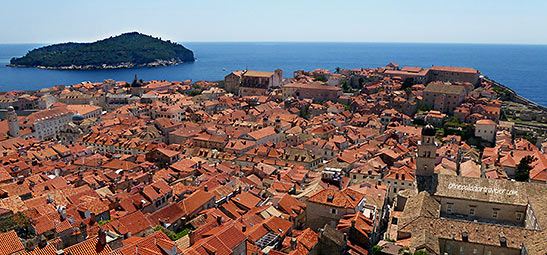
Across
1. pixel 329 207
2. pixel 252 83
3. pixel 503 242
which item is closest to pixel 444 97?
pixel 252 83

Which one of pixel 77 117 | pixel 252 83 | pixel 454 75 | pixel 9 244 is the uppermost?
pixel 454 75

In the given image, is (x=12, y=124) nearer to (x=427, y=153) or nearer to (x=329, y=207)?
(x=329, y=207)

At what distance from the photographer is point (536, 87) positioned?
146 metres

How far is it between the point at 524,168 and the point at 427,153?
1727 centimetres

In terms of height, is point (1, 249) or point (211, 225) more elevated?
point (1, 249)

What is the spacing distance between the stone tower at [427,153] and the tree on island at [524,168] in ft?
50.3

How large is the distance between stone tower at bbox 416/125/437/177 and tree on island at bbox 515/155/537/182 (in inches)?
604

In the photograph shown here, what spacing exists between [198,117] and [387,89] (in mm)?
46988

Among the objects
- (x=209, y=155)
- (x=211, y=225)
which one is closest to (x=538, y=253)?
(x=211, y=225)

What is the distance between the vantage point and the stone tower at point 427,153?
3628cm

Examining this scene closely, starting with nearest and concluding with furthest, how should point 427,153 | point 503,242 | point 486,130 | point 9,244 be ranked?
point 9,244, point 503,242, point 427,153, point 486,130

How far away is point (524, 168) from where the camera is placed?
4559 cm

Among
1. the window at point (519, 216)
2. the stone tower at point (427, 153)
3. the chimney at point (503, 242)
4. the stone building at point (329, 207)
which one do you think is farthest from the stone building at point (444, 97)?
the chimney at point (503, 242)

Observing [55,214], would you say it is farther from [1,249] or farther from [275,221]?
[275,221]
